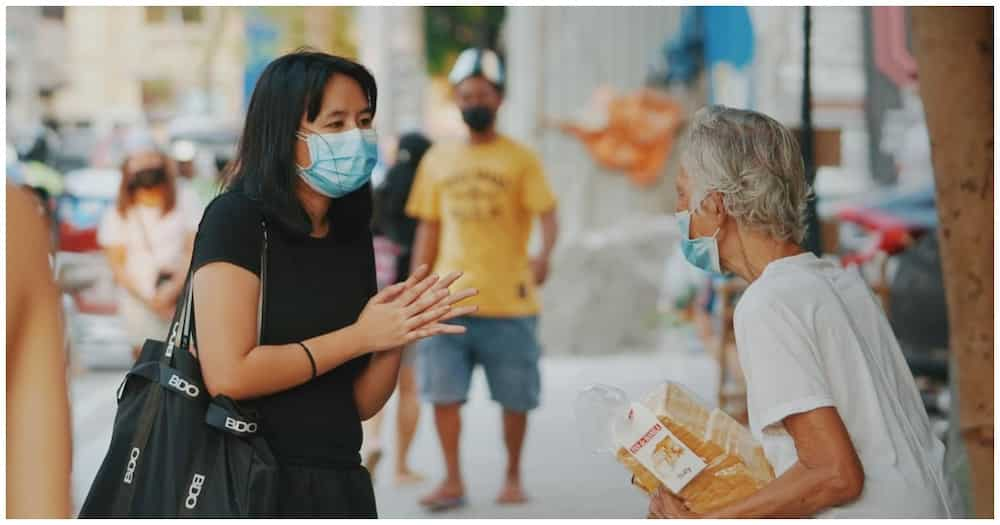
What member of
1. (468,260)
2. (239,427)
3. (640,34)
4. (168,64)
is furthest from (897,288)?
(168,64)

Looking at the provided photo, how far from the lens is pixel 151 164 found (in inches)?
322

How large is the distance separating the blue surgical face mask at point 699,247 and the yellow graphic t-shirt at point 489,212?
353cm

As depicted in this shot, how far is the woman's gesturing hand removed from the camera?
306 centimetres

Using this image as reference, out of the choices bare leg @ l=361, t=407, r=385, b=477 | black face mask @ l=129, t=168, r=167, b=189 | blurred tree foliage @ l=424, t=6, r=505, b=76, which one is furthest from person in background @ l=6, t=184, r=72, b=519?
blurred tree foliage @ l=424, t=6, r=505, b=76

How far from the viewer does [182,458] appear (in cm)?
294

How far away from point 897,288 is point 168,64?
1828 cm

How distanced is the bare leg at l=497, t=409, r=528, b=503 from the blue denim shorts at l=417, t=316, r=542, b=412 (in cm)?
6

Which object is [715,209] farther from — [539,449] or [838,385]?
[539,449]

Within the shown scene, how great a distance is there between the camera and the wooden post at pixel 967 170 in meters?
4.57

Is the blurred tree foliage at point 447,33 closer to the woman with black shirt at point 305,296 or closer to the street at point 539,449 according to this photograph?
the street at point 539,449

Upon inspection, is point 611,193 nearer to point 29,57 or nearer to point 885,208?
point 885,208

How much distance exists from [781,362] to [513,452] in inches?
161

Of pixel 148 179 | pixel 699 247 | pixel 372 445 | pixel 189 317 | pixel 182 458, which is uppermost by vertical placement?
pixel 148 179

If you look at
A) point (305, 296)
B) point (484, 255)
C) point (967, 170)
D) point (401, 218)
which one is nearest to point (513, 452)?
point (484, 255)
